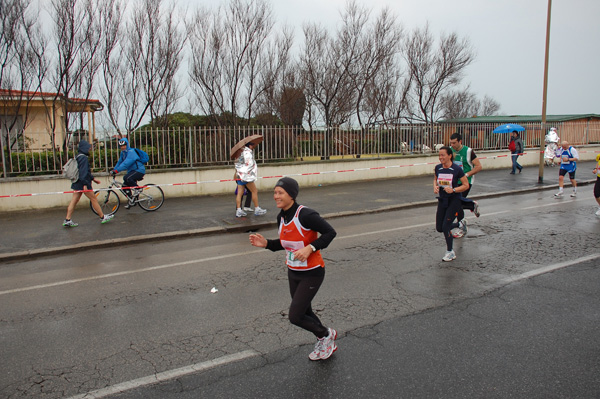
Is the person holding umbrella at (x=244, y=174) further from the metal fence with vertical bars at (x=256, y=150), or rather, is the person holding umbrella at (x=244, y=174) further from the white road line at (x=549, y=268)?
the white road line at (x=549, y=268)

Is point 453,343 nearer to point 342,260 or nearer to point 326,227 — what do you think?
point 326,227

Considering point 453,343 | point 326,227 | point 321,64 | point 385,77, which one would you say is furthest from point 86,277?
point 385,77

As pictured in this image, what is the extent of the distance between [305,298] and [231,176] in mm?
→ 11586

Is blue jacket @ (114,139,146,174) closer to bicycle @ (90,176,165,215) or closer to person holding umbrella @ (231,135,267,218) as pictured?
bicycle @ (90,176,165,215)

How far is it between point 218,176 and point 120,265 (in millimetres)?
7896

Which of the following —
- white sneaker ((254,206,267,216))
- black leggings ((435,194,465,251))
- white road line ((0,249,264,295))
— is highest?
black leggings ((435,194,465,251))

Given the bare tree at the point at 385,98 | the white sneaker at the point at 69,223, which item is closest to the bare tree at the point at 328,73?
the bare tree at the point at 385,98

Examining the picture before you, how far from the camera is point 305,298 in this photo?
12.8 ft

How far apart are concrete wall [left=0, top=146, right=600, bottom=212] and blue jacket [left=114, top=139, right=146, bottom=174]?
1.80 m

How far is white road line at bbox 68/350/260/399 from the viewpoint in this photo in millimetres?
3559

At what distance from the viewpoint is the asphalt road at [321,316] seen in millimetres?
3648

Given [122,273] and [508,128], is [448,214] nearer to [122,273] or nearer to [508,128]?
[122,273]

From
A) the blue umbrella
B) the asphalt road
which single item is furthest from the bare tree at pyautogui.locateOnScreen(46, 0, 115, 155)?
the blue umbrella

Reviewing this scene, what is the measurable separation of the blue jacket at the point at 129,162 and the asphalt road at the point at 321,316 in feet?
12.7
